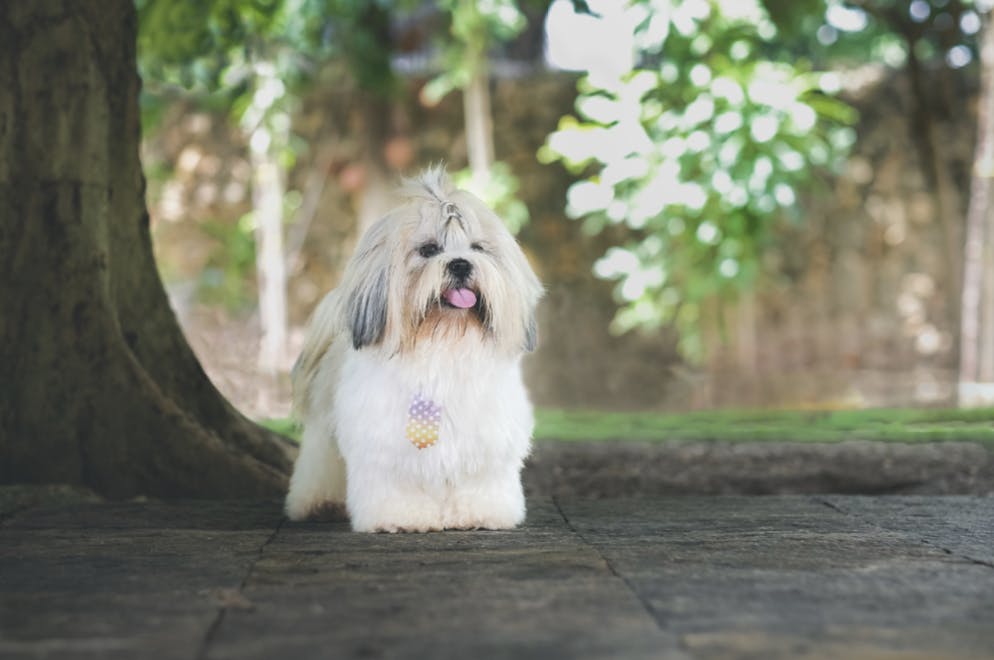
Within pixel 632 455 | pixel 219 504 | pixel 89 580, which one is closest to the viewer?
pixel 89 580

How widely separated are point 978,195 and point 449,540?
651 cm

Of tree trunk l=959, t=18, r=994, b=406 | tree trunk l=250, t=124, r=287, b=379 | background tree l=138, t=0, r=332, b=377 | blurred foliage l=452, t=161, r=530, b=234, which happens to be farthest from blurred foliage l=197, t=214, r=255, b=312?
tree trunk l=959, t=18, r=994, b=406

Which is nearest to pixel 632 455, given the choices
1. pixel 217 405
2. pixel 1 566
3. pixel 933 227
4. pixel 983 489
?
pixel 983 489

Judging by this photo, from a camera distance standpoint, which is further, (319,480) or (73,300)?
(73,300)

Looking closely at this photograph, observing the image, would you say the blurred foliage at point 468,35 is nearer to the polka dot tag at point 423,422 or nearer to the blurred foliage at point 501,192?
the blurred foliage at point 501,192

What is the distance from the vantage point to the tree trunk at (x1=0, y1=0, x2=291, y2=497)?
15.4ft

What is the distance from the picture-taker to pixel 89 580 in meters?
3.02

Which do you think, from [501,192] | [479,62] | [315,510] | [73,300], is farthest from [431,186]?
[479,62]

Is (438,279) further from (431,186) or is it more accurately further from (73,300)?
(73,300)

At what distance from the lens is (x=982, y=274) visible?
887 cm

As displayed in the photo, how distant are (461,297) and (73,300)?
175 cm

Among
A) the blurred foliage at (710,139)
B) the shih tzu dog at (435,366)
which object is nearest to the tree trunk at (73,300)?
the shih tzu dog at (435,366)

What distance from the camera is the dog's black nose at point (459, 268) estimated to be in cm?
366

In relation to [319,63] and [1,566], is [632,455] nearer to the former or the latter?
[1,566]
